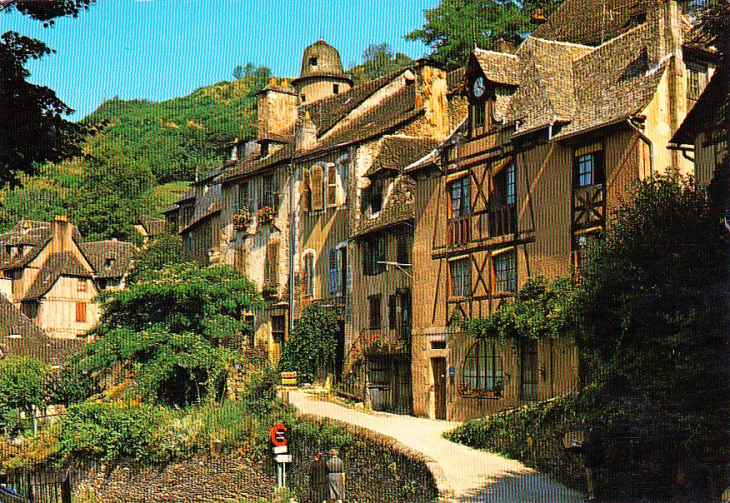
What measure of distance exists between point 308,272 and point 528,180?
14850 mm

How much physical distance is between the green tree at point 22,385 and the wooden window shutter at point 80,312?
26.5m

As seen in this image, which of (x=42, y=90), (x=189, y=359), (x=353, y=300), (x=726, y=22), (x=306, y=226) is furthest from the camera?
(x=306, y=226)

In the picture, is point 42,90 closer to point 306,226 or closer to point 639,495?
point 639,495

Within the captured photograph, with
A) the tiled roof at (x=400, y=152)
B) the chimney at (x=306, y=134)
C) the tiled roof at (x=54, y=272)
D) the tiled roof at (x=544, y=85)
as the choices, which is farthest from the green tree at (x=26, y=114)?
the tiled roof at (x=54, y=272)

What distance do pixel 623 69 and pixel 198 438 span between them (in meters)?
15.5

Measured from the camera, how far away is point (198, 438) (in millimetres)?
29500

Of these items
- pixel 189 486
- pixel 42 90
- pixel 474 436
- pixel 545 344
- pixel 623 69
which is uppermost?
pixel 623 69

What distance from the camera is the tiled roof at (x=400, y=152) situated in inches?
1358

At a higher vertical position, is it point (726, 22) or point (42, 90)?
point (726, 22)

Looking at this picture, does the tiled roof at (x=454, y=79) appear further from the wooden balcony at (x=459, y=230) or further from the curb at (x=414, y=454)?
the curb at (x=414, y=454)

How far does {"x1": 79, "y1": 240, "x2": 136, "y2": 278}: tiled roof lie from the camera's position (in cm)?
6462

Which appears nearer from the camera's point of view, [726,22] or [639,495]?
[726,22]

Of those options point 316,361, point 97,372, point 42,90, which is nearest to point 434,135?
point 316,361

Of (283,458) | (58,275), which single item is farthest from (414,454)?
(58,275)
